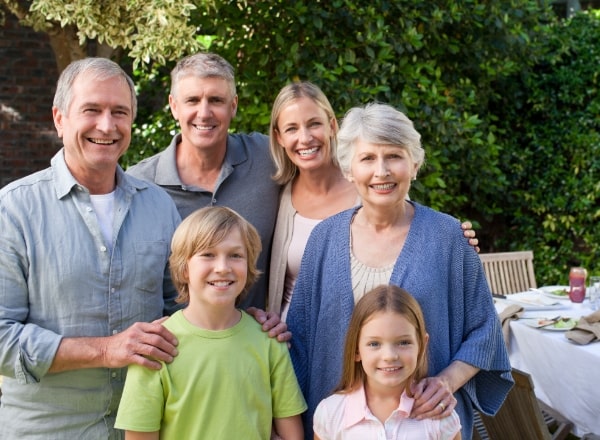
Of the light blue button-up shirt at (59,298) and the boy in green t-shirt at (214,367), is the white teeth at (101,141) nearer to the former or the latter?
the light blue button-up shirt at (59,298)

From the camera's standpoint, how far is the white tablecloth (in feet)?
12.3

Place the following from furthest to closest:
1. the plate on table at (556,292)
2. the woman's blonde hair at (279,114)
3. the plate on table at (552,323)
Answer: the plate on table at (556,292), the plate on table at (552,323), the woman's blonde hair at (279,114)

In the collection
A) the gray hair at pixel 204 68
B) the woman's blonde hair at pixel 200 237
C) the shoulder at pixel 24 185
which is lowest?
the woman's blonde hair at pixel 200 237

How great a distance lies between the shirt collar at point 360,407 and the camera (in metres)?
2.19

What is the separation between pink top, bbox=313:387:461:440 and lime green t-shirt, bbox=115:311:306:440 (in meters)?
0.11

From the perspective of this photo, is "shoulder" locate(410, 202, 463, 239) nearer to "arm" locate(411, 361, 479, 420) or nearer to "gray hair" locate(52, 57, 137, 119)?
"arm" locate(411, 361, 479, 420)

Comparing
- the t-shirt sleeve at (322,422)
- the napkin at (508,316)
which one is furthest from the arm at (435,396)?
the napkin at (508,316)

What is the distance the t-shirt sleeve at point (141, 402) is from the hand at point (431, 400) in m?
0.75

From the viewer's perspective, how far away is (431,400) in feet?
7.12

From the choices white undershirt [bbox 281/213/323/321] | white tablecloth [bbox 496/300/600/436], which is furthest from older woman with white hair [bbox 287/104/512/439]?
white tablecloth [bbox 496/300/600/436]

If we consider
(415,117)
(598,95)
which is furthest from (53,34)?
(598,95)

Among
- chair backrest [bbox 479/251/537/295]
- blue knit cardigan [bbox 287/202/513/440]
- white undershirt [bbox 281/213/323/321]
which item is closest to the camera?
blue knit cardigan [bbox 287/202/513/440]

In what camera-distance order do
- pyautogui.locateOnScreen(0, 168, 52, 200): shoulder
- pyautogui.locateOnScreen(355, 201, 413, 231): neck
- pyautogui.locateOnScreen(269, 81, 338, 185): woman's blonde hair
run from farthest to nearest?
pyautogui.locateOnScreen(269, 81, 338, 185): woman's blonde hair
pyautogui.locateOnScreen(355, 201, 413, 231): neck
pyautogui.locateOnScreen(0, 168, 52, 200): shoulder

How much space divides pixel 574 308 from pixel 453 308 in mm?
2687
